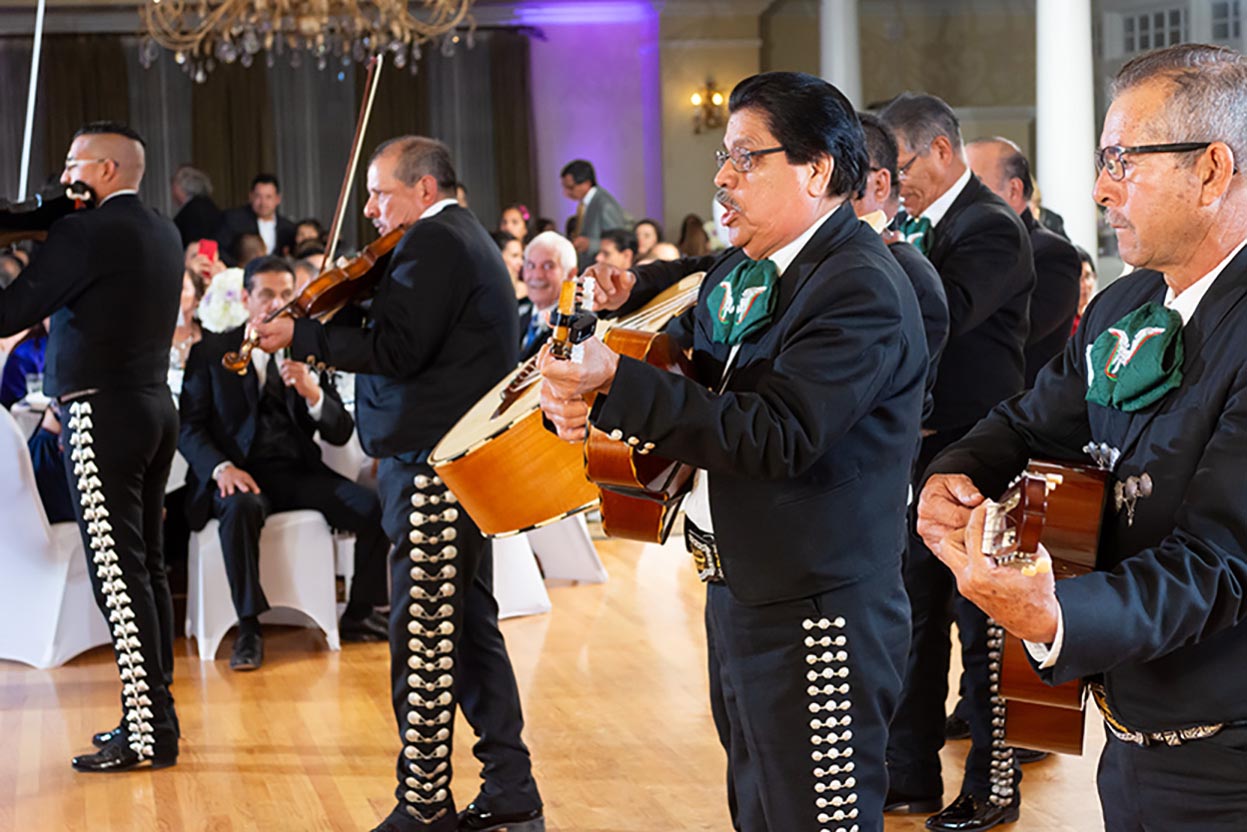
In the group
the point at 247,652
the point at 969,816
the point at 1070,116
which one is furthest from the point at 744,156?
the point at 1070,116

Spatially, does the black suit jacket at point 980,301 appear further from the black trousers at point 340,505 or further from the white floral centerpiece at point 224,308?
the white floral centerpiece at point 224,308

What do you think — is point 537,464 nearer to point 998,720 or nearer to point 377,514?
point 998,720

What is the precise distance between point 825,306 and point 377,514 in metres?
3.78

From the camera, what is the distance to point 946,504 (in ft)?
5.83

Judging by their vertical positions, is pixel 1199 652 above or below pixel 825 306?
below

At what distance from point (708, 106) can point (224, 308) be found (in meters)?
9.23

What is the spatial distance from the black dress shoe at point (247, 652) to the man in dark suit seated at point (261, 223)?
20.0ft

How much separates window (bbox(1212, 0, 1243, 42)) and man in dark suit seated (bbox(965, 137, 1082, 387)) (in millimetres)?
4480

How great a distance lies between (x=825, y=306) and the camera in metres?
2.05

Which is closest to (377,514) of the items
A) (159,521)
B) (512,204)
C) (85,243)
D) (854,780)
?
(159,521)

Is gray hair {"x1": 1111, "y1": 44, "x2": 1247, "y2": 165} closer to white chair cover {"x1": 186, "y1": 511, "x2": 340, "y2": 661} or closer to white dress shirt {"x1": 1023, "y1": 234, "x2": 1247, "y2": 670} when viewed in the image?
white dress shirt {"x1": 1023, "y1": 234, "x2": 1247, "y2": 670}

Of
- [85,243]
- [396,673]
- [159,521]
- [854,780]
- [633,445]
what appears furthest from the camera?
[159,521]

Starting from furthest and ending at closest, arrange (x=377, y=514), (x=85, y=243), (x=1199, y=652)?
(x=377, y=514) < (x=85, y=243) < (x=1199, y=652)

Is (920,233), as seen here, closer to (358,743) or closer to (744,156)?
(744,156)
